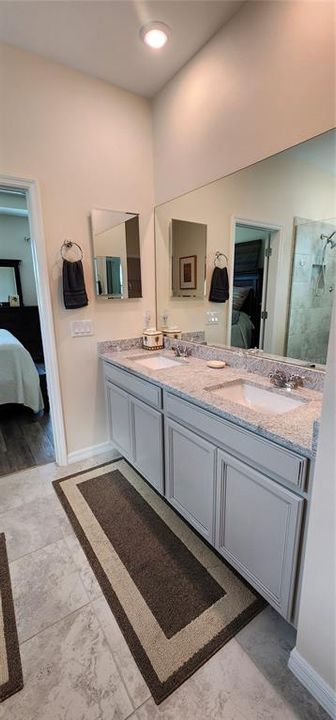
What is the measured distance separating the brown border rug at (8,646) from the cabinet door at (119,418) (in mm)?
985

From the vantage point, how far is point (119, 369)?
85.4 inches

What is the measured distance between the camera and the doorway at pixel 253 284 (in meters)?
1.72

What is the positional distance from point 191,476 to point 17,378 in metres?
2.54

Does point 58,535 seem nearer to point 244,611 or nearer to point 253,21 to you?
point 244,611

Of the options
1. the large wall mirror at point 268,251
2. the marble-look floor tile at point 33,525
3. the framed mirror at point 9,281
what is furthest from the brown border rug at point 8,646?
the framed mirror at point 9,281

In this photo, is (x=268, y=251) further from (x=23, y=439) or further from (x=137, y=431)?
(x=23, y=439)

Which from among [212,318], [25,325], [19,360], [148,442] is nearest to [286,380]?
[212,318]

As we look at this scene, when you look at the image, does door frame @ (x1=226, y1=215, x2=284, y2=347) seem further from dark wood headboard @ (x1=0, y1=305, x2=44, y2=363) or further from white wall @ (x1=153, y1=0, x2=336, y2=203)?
dark wood headboard @ (x1=0, y1=305, x2=44, y2=363)

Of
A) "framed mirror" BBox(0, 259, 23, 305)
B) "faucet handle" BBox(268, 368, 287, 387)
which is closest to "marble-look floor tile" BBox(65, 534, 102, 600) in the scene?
"faucet handle" BBox(268, 368, 287, 387)

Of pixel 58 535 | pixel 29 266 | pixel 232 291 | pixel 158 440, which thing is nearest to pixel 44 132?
pixel 232 291

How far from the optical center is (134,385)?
6.48 feet

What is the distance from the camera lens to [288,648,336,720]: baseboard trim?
3.29ft

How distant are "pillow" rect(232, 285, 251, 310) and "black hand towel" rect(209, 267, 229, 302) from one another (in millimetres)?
70

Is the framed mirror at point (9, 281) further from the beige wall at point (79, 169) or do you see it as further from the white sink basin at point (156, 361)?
the white sink basin at point (156, 361)
